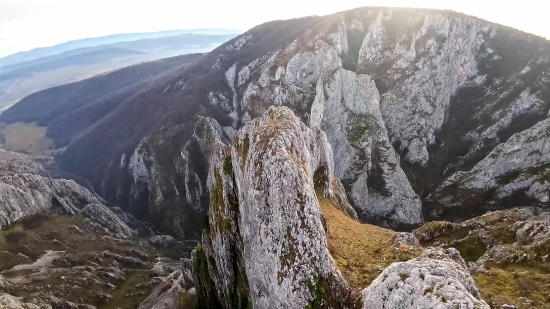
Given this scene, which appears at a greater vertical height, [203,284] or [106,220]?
[203,284]

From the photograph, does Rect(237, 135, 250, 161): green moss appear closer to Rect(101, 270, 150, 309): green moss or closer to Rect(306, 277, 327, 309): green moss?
Rect(306, 277, 327, 309): green moss

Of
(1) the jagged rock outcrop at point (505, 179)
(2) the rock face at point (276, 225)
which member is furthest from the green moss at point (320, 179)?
(1) the jagged rock outcrop at point (505, 179)

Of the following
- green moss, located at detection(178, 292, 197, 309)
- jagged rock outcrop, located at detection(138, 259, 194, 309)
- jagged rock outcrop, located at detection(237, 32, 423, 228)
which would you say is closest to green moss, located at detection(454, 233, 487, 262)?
jagged rock outcrop, located at detection(237, 32, 423, 228)

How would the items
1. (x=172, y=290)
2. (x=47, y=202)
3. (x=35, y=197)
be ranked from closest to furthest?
(x=172, y=290) < (x=35, y=197) < (x=47, y=202)

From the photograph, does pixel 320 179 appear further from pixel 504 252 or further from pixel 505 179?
pixel 505 179

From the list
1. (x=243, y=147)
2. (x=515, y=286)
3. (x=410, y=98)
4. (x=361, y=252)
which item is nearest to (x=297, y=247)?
(x=361, y=252)

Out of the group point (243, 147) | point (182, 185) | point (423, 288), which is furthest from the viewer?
point (182, 185)

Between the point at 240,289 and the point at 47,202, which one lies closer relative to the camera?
the point at 240,289

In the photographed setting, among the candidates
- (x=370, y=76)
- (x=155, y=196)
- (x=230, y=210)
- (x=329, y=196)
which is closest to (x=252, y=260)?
(x=230, y=210)
